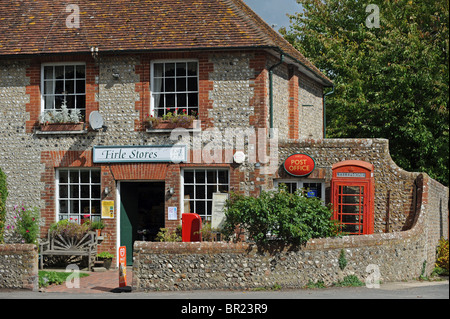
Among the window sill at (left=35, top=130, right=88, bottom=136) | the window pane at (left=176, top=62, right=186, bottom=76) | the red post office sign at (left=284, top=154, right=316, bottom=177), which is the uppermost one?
the window pane at (left=176, top=62, right=186, bottom=76)

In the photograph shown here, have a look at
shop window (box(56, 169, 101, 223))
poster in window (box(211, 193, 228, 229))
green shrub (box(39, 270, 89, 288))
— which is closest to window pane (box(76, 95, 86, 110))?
shop window (box(56, 169, 101, 223))

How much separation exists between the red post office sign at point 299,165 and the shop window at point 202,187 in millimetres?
1762

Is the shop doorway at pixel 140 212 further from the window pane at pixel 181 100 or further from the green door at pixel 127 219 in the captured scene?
the window pane at pixel 181 100

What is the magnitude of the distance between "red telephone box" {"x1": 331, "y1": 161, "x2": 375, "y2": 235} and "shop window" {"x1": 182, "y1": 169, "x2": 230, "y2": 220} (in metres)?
3.07

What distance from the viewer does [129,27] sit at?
18891mm

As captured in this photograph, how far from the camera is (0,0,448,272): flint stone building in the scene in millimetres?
17750

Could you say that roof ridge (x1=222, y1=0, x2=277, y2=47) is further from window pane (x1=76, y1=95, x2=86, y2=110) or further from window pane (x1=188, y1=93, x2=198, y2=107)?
window pane (x1=76, y1=95, x2=86, y2=110)

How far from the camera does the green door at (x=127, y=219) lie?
726 inches

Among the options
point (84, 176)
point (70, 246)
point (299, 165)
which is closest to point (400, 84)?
point (299, 165)

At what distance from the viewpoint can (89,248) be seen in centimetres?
1748

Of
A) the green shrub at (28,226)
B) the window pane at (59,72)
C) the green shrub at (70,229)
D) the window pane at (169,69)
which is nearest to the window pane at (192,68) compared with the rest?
the window pane at (169,69)

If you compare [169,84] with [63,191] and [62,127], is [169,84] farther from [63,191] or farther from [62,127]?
[63,191]

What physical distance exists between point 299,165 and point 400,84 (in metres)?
6.42

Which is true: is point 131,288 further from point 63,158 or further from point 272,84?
point 272,84
